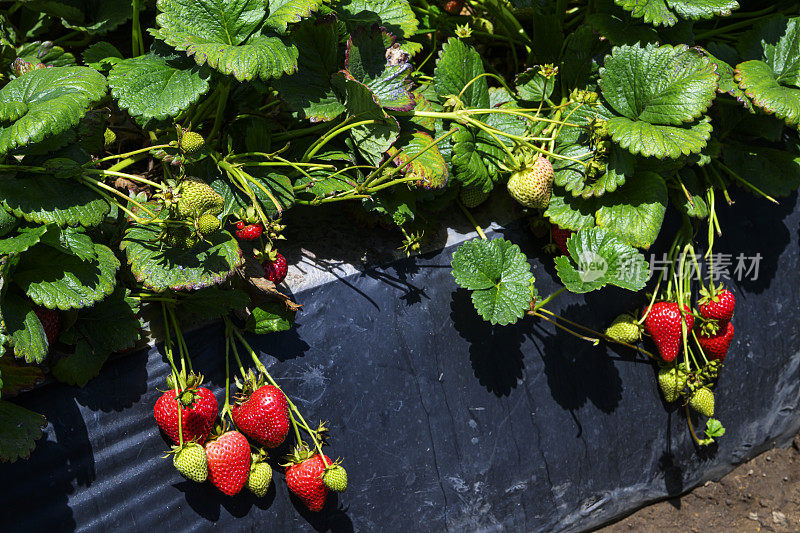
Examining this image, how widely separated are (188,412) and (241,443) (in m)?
0.12

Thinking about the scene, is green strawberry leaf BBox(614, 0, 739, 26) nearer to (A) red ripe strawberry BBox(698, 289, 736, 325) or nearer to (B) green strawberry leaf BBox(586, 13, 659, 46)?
(B) green strawberry leaf BBox(586, 13, 659, 46)

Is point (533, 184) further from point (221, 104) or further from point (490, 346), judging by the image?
point (221, 104)

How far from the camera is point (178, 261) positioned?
1.20m

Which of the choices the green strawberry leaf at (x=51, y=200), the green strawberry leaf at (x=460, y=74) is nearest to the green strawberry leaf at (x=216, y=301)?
the green strawberry leaf at (x=51, y=200)

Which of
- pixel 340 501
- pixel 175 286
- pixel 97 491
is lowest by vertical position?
pixel 340 501

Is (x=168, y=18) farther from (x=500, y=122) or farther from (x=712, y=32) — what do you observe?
(x=712, y=32)

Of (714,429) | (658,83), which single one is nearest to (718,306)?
(714,429)

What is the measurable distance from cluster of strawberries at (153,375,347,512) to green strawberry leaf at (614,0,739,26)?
1.15 meters

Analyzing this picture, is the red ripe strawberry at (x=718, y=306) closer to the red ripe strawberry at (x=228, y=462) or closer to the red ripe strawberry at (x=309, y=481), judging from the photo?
the red ripe strawberry at (x=309, y=481)

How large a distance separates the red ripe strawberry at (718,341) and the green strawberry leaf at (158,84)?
1382mm

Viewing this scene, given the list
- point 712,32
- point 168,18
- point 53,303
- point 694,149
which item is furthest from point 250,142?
point 712,32

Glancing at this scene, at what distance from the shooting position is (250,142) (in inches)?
55.1

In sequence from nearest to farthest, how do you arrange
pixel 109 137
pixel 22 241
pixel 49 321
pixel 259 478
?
pixel 22 241 < pixel 49 321 < pixel 259 478 < pixel 109 137

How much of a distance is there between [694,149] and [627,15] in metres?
0.41
